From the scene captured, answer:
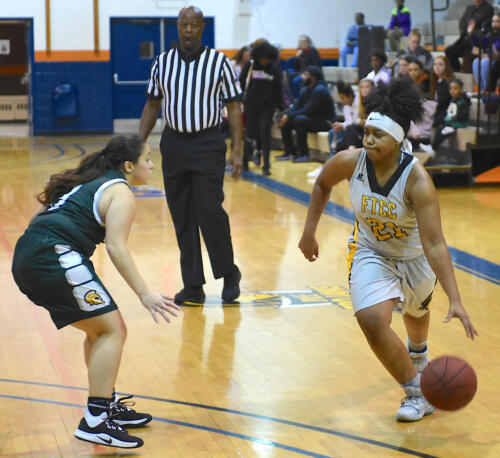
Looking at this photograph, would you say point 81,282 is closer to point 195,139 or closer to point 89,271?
point 89,271

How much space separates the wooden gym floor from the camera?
385 cm

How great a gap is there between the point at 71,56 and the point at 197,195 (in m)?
12.3

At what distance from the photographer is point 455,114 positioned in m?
11.2

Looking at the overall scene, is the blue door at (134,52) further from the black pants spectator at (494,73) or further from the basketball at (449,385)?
the basketball at (449,385)

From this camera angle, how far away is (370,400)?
14.2 feet

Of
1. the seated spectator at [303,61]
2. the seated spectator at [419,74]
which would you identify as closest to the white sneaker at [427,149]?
the seated spectator at [419,74]

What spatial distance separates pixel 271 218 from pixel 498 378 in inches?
184

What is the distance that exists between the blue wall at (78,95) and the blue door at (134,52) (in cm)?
21

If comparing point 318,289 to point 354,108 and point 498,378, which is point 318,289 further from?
point 354,108

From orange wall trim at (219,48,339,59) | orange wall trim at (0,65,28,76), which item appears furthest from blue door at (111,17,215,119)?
orange wall trim at (0,65,28,76)

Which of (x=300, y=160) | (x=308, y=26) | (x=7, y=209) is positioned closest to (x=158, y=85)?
(x=7, y=209)

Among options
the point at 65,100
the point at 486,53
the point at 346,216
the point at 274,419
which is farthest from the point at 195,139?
the point at 65,100

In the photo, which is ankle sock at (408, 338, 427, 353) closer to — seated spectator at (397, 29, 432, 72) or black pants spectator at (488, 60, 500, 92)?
black pants spectator at (488, 60, 500, 92)

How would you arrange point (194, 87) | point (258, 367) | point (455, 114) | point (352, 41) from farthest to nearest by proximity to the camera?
point (352, 41) < point (455, 114) < point (194, 87) < point (258, 367)
